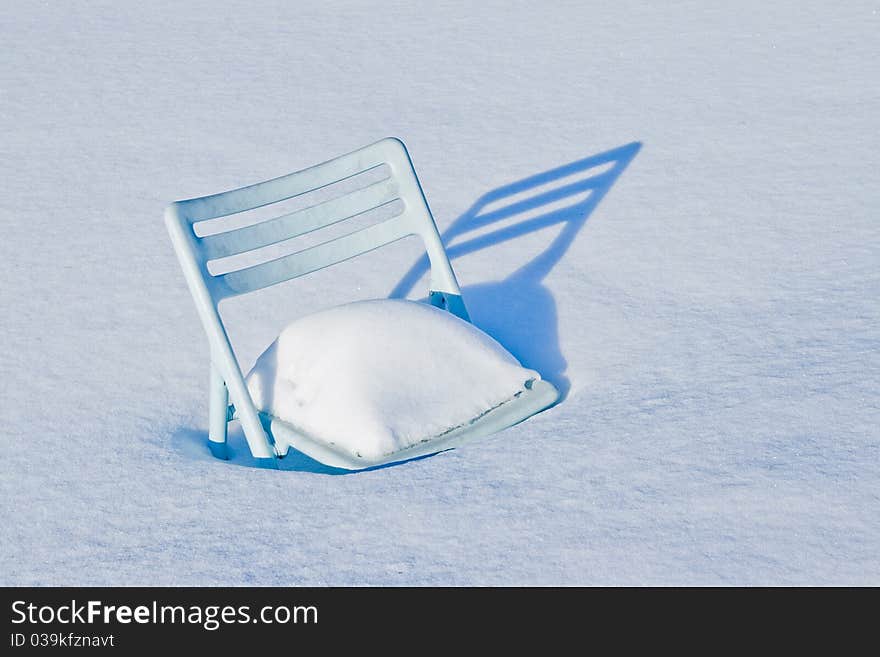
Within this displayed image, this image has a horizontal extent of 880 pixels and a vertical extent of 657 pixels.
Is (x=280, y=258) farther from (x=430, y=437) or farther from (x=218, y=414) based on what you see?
(x=430, y=437)

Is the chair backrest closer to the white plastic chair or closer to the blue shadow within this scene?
the white plastic chair

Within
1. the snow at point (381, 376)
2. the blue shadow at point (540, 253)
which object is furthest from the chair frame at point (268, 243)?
the blue shadow at point (540, 253)

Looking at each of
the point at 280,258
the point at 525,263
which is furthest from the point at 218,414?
the point at 525,263

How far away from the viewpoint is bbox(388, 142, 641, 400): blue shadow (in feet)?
11.7

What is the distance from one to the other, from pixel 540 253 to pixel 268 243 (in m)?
1.24

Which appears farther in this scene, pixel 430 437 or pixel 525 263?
pixel 525 263

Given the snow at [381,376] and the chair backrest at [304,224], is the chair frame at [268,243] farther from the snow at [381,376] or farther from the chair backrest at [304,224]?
the snow at [381,376]

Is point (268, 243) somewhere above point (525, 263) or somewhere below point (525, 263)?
above

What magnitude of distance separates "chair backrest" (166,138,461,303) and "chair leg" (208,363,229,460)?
0.22 metres

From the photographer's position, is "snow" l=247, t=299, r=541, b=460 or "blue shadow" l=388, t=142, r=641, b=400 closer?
"snow" l=247, t=299, r=541, b=460

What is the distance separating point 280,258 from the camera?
10.3ft

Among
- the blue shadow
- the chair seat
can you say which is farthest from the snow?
the blue shadow
